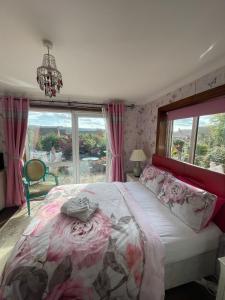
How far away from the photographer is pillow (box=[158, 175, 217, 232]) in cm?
138

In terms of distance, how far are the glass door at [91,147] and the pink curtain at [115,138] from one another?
0.25 metres

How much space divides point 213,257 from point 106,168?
2.49 m

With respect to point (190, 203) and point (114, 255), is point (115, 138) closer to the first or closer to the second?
point (190, 203)

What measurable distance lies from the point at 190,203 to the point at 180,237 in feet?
1.17

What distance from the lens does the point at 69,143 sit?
10.9 ft

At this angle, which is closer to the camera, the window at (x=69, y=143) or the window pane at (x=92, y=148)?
the window at (x=69, y=143)

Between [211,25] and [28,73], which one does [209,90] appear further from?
[28,73]

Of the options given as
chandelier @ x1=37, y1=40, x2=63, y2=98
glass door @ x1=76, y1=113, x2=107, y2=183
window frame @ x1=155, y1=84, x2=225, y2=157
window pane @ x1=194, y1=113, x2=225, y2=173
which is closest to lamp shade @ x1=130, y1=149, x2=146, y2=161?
window frame @ x1=155, y1=84, x2=225, y2=157

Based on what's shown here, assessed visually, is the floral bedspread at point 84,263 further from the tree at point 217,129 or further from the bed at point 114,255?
the tree at point 217,129

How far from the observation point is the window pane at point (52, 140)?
3104 mm

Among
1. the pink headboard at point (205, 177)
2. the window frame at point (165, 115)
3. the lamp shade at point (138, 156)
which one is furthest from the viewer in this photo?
the lamp shade at point (138, 156)

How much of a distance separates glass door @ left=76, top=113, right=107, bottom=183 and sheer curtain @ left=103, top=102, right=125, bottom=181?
23 centimetres

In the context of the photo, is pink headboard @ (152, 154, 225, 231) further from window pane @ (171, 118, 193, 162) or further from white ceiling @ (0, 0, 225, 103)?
white ceiling @ (0, 0, 225, 103)

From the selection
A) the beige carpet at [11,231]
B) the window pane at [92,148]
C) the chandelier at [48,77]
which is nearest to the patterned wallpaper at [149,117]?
the window pane at [92,148]
